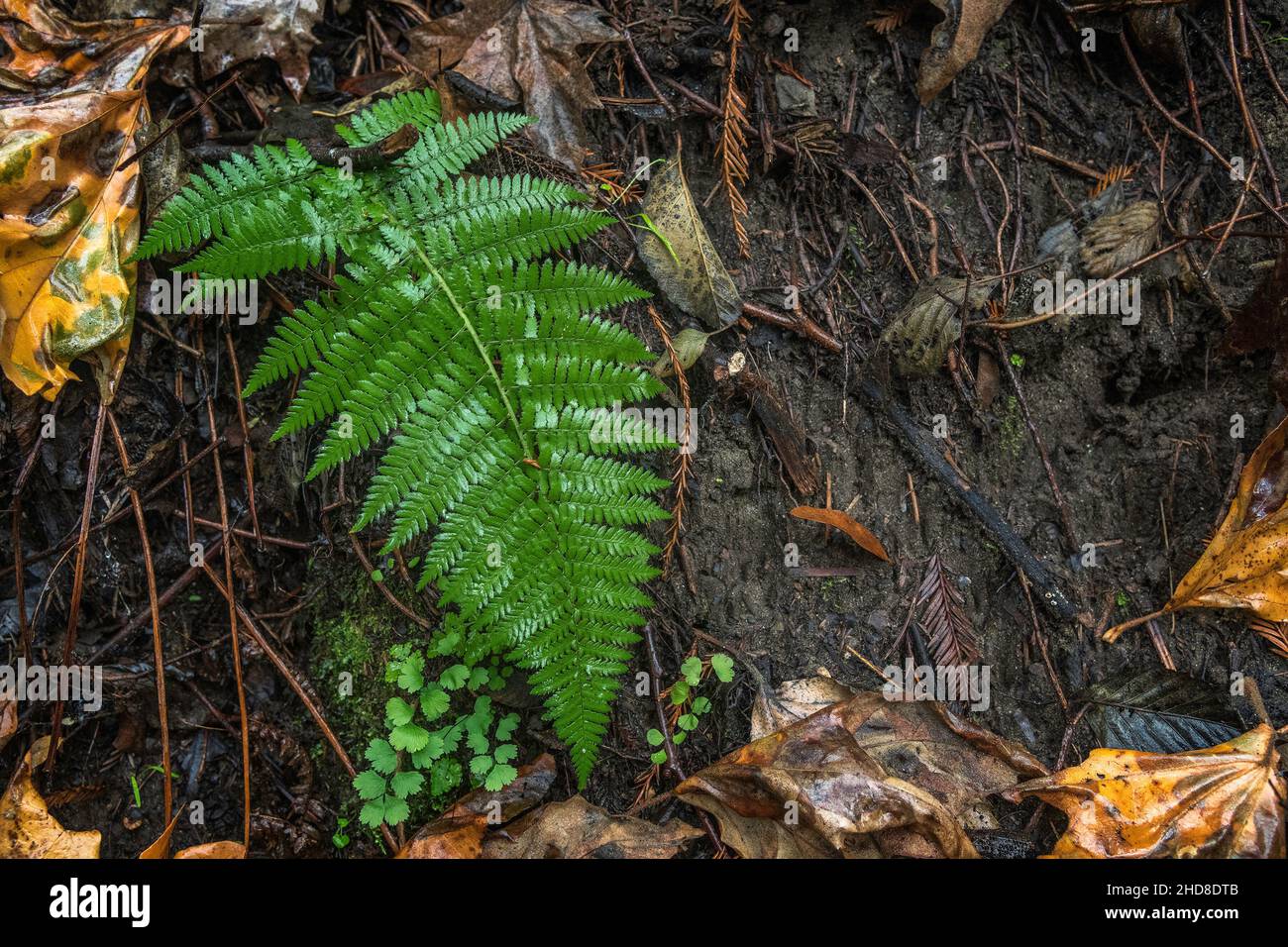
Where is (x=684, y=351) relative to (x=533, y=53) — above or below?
below

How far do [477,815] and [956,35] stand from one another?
3147 millimetres

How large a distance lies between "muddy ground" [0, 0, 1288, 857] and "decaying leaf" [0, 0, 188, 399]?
0.19m

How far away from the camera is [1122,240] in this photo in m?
2.98

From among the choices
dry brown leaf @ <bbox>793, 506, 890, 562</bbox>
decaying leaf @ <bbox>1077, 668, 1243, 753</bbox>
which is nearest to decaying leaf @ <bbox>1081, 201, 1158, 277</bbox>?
dry brown leaf @ <bbox>793, 506, 890, 562</bbox>

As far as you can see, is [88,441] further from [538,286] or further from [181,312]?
[538,286]

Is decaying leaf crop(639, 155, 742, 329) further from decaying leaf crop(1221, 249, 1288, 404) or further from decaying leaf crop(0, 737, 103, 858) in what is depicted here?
decaying leaf crop(0, 737, 103, 858)

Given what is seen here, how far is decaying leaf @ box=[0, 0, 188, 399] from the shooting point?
2625 millimetres

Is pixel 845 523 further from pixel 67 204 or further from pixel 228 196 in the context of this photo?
pixel 67 204

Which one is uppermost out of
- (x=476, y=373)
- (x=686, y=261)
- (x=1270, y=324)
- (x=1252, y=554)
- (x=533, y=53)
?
(x=533, y=53)

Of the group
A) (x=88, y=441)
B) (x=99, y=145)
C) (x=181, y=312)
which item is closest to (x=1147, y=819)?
(x=181, y=312)

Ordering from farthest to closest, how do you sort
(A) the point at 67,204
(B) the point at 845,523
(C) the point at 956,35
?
(C) the point at 956,35, (B) the point at 845,523, (A) the point at 67,204

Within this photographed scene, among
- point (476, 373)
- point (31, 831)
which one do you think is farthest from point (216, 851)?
point (476, 373)

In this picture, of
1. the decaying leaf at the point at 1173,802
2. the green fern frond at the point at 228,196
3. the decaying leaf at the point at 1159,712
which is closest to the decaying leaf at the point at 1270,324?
the decaying leaf at the point at 1159,712
